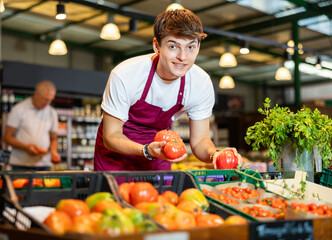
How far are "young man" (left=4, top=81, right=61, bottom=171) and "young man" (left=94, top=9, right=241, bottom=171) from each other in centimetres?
285

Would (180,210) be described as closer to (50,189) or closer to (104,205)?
(104,205)

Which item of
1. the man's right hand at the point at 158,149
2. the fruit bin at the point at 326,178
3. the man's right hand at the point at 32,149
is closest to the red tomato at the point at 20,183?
the man's right hand at the point at 158,149

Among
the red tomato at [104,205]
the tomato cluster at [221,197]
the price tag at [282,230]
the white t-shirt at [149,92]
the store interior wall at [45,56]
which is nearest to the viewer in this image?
the price tag at [282,230]

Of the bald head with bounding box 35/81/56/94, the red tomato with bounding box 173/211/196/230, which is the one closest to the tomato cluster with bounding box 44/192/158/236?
the red tomato with bounding box 173/211/196/230

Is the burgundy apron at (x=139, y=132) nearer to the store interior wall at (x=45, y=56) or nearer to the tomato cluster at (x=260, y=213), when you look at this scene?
the tomato cluster at (x=260, y=213)

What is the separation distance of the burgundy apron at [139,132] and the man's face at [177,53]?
24 cm

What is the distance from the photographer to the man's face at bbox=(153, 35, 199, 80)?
215cm

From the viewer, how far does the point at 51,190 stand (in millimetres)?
1580

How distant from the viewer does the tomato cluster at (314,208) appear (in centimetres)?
157

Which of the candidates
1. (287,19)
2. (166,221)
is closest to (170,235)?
(166,221)

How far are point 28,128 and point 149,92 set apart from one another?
3.39m

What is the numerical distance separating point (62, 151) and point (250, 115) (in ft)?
29.6

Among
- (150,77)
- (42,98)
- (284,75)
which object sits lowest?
(150,77)

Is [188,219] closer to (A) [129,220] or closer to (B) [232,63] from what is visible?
(A) [129,220]
